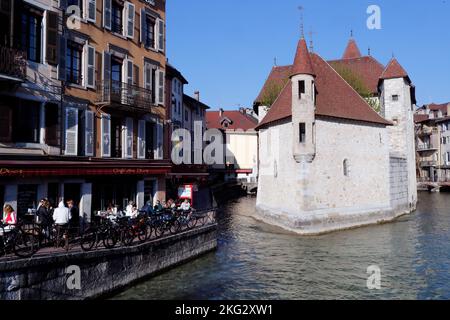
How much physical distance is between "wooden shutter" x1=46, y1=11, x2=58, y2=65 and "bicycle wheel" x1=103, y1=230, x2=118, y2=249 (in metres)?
6.38

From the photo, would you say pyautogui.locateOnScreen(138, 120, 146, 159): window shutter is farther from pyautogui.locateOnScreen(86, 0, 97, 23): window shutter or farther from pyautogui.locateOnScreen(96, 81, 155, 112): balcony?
pyautogui.locateOnScreen(86, 0, 97, 23): window shutter

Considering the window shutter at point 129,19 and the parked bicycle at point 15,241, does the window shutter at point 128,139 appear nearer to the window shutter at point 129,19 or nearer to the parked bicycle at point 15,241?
the window shutter at point 129,19

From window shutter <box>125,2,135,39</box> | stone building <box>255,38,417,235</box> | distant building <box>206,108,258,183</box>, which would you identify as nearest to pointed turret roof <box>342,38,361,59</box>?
distant building <box>206,108,258,183</box>

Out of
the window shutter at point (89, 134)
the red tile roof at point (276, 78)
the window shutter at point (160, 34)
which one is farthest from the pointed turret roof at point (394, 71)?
the window shutter at point (89, 134)

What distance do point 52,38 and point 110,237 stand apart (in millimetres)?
7238

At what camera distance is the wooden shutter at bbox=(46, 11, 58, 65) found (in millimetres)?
13570

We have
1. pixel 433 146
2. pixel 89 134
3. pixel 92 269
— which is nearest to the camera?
pixel 92 269

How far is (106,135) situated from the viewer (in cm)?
1638

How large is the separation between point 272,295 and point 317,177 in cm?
1196

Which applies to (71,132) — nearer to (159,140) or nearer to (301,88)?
(159,140)

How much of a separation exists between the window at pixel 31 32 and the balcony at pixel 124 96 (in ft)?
9.91

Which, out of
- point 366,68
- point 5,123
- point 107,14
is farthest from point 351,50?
point 5,123

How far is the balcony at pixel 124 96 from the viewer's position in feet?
52.5
